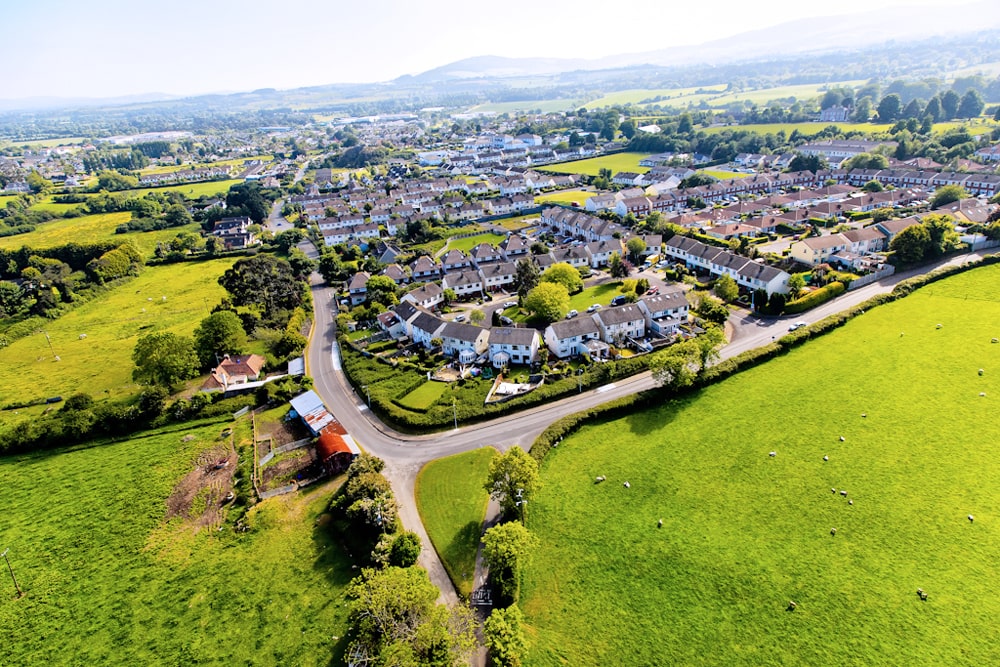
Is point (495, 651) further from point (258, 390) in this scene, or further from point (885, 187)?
point (885, 187)

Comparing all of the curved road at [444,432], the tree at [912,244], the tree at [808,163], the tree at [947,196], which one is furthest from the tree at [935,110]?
the curved road at [444,432]

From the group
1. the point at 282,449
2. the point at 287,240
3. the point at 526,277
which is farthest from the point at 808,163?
the point at 282,449

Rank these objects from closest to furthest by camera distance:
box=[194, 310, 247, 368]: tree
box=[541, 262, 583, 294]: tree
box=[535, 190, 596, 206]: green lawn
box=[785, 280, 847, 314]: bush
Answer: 1. box=[194, 310, 247, 368]: tree
2. box=[785, 280, 847, 314]: bush
3. box=[541, 262, 583, 294]: tree
4. box=[535, 190, 596, 206]: green lawn

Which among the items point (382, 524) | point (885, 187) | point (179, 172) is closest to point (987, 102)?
point (885, 187)

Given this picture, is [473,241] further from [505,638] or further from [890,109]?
[890,109]

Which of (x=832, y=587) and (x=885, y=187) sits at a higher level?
(x=885, y=187)

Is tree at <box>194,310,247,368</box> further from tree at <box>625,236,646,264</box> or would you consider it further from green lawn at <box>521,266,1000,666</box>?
tree at <box>625,236,646,264</box>

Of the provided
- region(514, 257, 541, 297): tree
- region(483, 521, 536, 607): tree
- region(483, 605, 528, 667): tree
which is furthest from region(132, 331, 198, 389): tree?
region(483, 605, 528, 667): tree
